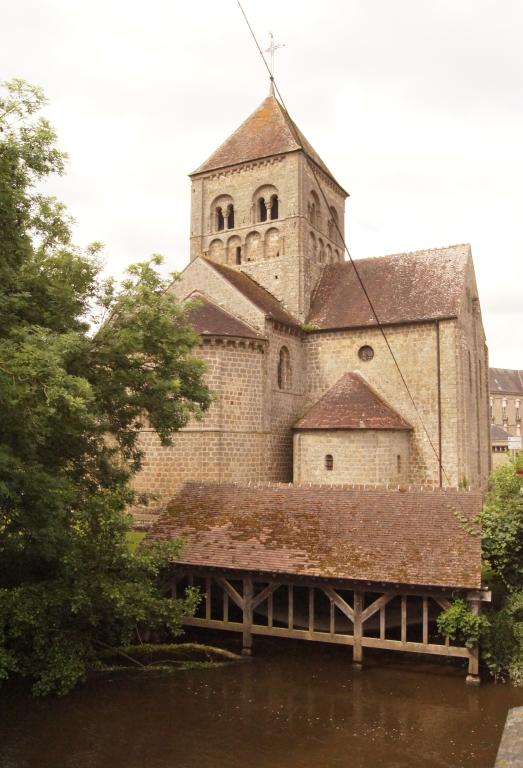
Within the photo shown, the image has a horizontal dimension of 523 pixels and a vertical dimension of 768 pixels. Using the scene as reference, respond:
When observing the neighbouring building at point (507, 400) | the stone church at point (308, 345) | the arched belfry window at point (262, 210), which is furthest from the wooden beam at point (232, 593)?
the neighbouring building at point (507, 400)

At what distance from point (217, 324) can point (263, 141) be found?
12860 millimetres

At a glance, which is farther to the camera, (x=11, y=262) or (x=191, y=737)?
(x=11, y=262)

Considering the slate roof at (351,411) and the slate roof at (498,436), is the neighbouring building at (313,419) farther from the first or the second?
the slate roof at (498,436)

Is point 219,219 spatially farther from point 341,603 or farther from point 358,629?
point 358,629

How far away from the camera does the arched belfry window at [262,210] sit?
31.9 meters

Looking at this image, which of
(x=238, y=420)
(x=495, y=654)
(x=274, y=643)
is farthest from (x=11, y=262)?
(x=238, y=420)

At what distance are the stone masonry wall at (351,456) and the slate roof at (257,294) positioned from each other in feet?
17.9

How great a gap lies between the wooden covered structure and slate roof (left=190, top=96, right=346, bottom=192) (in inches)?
823

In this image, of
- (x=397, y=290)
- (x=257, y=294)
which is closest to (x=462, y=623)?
(x=397, y=290)

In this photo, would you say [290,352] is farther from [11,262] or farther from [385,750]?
[385,750]

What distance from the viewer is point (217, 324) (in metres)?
24.9

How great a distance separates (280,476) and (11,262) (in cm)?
1700

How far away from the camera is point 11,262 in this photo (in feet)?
38.3

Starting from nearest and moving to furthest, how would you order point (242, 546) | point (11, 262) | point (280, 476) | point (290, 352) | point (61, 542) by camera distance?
point (11, 262) < point (61, 542) < point (242, 546) < point (280, 476) < point (290, 352)
